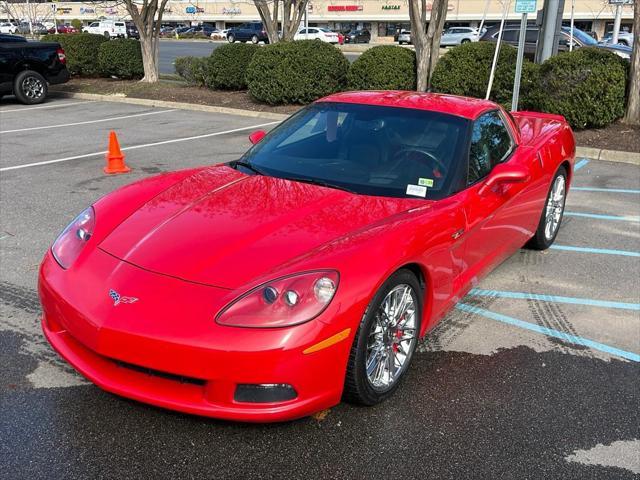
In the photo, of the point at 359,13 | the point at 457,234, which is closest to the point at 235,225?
the point at 457,234

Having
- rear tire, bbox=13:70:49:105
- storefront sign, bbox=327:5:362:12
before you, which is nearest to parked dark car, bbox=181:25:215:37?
storefront sign, bbox=327:5:362:12

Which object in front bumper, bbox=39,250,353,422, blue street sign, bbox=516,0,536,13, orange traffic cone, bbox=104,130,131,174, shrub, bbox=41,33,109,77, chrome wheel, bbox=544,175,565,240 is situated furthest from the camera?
shrub, bbox=41,33,109,77

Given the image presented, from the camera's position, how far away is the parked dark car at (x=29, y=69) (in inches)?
564

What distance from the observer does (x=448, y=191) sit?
363 centimetres

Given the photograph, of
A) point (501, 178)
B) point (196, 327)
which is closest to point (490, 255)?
point (501, 178)

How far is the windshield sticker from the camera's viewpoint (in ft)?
11.7

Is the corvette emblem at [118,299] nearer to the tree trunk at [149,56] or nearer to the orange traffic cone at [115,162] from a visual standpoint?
the orange traffic cone at [115,162]

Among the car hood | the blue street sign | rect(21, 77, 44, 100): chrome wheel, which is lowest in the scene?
rect(21, 77, 44, 100): chrome wheel

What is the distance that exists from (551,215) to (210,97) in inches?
470

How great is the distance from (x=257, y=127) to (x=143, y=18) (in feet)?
25.0

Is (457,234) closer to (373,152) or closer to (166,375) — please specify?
(373,152)

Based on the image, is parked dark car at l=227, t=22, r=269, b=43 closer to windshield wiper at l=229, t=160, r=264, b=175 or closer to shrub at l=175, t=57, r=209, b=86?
shrub at l=175, t=57, r=209, b=86

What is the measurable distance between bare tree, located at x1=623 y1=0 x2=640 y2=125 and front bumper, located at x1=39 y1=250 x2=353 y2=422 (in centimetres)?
1004

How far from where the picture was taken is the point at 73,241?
327 centimetres
